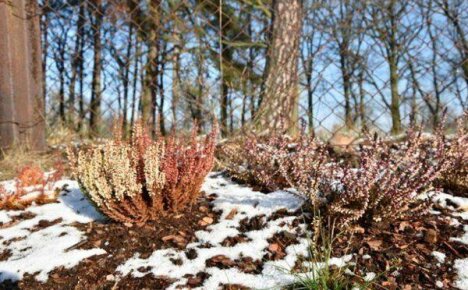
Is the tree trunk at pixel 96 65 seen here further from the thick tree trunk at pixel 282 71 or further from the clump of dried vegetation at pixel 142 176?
the clump of dried vegetation at pixel 142 176

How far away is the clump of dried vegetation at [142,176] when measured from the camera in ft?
6.00

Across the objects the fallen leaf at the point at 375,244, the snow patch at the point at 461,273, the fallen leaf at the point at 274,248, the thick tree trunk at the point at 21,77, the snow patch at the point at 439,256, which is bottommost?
the snow patch at the point at 461,273

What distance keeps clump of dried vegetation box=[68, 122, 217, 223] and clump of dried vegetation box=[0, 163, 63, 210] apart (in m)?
0.40

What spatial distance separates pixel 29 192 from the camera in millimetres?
2334

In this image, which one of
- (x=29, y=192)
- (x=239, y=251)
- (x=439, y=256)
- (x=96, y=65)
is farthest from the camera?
(x=96, y=65)

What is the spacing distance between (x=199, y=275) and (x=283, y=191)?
768 mm

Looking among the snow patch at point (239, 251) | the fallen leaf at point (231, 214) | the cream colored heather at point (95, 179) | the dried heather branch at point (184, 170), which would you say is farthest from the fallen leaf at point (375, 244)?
the cream colored heather at point (95, 179)

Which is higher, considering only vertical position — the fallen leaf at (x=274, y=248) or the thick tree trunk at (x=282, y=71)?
the thick tree trunk at (x=282, y=71)

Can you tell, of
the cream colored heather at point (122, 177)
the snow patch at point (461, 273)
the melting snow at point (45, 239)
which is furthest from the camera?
the cream colored heather at point (122, 177)

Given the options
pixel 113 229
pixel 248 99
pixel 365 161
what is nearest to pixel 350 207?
pixel 365 161

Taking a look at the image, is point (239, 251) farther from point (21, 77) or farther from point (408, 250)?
point (21, 77)

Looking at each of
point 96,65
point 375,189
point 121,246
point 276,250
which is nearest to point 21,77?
point 121,246

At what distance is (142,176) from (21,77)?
6.27 ft

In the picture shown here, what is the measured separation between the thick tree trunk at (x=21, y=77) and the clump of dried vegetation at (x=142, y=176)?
149cm
